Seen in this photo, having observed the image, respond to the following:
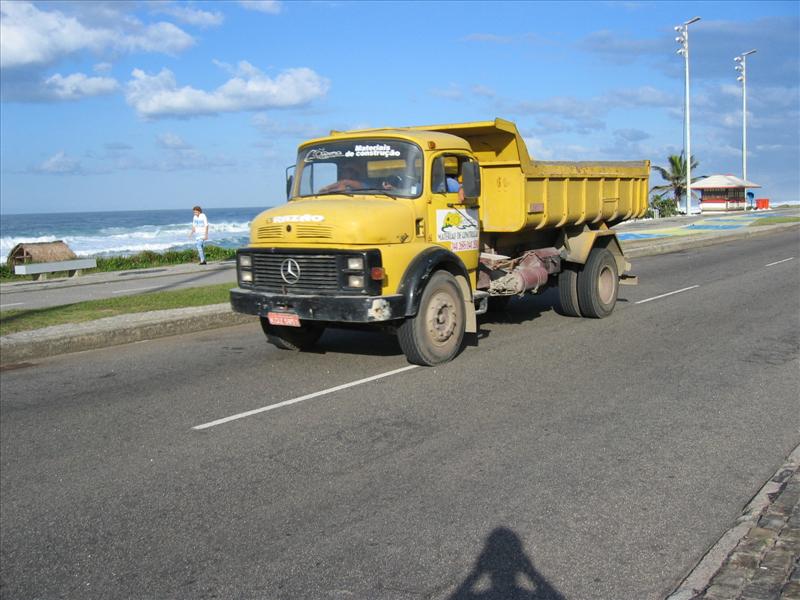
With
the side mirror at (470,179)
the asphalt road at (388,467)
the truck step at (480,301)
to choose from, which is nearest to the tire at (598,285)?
the asphalt road at (388,467)

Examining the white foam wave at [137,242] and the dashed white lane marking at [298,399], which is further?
the white foam wave at [137,242]

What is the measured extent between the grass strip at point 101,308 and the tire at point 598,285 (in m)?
5.88

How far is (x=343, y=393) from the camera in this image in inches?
305

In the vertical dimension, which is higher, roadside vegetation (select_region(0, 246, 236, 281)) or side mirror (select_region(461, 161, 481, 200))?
side mirror (select_region(461, 161, 481, 200))

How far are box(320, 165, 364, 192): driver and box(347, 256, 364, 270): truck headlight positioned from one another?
4.39 ft

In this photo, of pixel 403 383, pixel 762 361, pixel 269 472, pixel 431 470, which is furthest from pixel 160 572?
pixel 762 361

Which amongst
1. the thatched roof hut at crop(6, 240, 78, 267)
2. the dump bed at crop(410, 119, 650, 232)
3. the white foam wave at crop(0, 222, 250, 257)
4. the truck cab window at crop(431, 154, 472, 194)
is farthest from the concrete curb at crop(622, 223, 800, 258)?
the white foam wave at crop(0, 222, 250, 257)

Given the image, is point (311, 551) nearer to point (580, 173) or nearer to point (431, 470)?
point (431, 470)

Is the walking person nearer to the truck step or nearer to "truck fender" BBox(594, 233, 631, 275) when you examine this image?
"truck fender" BBox(594, 233, 631, 275)

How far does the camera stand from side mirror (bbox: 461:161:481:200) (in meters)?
9.48

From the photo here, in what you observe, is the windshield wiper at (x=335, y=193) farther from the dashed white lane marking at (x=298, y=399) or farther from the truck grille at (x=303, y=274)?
the dashed white lane marking at (x=298, y=399)

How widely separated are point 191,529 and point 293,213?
15.1 feet

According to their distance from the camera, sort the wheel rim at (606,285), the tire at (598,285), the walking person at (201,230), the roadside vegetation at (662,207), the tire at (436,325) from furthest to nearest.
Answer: the roadside vegetation at (662,207) → the walking person at (201,230) → the wheel rim at (606,285) → the tire at (598,285) → the tire at (436,325)

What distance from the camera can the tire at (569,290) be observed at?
12.2 meters
